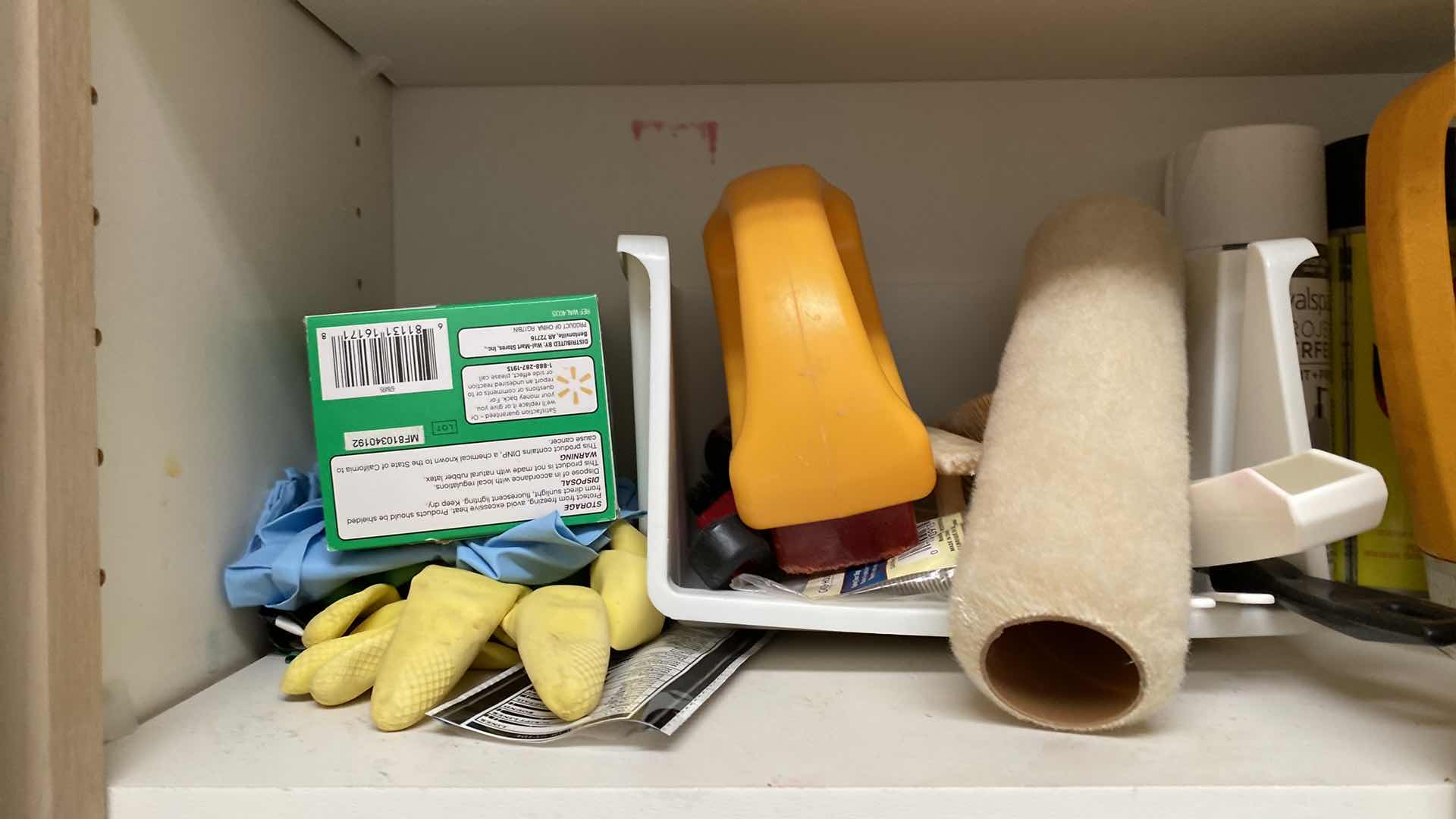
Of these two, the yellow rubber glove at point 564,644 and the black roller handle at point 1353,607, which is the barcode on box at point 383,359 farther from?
the black roller handle at point 1353,607

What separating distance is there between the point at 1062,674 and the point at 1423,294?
0.80 feet

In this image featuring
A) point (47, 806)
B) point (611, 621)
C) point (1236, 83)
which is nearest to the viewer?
point (47, 806)

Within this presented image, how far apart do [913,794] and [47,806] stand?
295mm

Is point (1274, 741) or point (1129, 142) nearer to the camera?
point (1274, 741)

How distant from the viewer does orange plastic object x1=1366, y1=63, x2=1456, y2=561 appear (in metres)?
0.40

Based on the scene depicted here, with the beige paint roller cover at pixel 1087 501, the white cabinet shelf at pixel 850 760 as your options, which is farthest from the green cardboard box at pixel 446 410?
the beige paint roller cover at pixel 1087 501

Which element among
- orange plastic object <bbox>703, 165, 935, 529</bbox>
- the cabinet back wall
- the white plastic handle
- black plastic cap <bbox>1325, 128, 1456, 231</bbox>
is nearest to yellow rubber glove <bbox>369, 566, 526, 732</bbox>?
orange plastic object <bbox>703, 165, 935, 529</bbox>

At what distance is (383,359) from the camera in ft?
1.46

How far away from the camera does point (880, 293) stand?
0.67 meters

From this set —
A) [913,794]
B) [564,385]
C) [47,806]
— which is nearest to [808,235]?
[564,385]

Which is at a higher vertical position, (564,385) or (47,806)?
(564,385)

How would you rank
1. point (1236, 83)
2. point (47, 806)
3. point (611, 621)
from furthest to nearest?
1. point (1236, 83)
2. point (611, 621)
3. point (47, 806)

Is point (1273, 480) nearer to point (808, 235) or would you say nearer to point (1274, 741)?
point (1274, 741)

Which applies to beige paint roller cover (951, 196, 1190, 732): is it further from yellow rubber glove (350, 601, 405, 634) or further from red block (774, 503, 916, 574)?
yellow rubber glove (350, 601, 405, 634)
